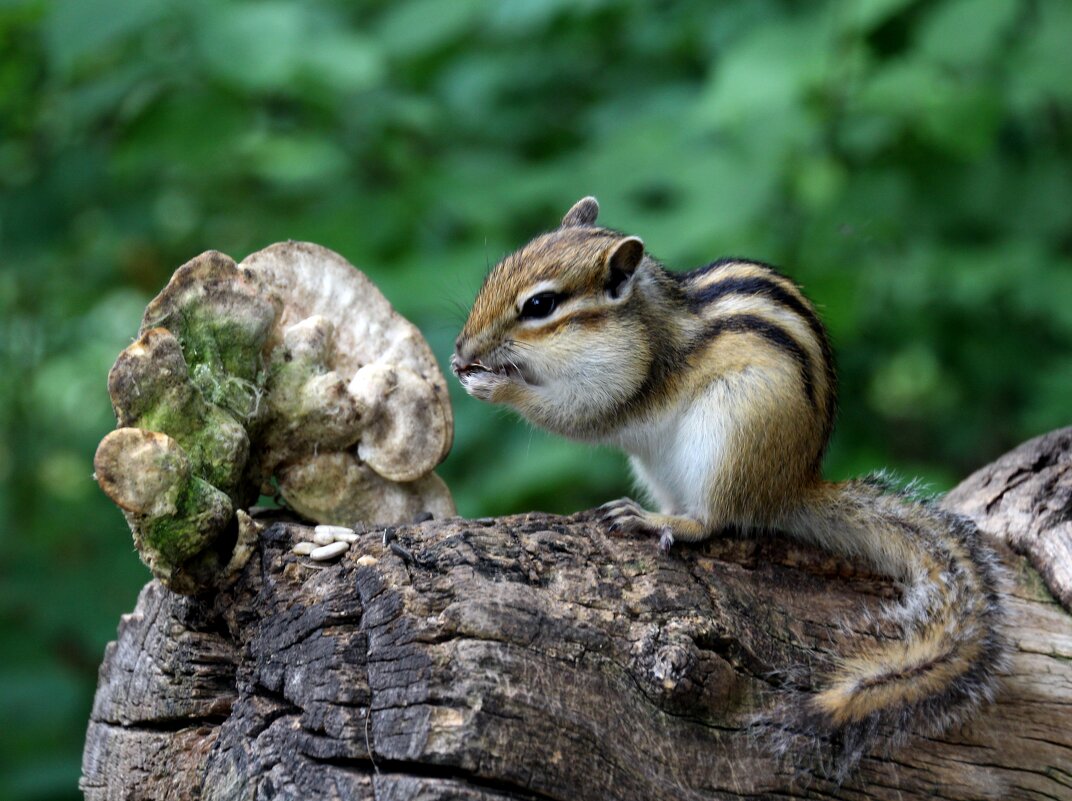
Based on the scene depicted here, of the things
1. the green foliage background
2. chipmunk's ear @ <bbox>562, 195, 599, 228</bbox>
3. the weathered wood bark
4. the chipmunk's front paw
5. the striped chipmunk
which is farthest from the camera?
the green foliage background

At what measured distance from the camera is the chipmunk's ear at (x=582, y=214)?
9.73ft

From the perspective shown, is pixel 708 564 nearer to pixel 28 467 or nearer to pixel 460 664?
pixel 460 664

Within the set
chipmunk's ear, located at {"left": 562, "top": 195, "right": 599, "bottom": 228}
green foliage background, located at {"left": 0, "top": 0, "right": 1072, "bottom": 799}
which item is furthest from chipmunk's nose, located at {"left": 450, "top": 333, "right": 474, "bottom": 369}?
green foliage background, located at {"left": 0, "top": 0, "right": 1072, "bottom": 799}

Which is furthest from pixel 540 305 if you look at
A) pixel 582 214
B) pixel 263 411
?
pixel 263 411

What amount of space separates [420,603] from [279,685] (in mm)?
279

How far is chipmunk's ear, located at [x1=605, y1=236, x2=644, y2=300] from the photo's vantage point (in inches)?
101

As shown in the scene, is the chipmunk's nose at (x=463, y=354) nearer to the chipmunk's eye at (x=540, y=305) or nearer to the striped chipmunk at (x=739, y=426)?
the striped chipmunk at (x=739, y=426)

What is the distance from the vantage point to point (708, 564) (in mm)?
2219

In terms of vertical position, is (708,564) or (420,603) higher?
(708,564)

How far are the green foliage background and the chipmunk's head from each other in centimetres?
88

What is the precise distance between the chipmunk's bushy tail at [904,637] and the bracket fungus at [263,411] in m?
0.85

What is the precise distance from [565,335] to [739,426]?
0.50 metres

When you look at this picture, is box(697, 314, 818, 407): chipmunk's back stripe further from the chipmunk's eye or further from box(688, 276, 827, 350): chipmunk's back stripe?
the chipmunk's eye

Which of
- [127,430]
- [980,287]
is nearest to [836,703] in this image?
[127,430]
